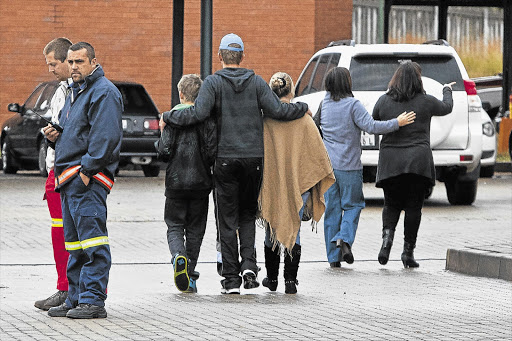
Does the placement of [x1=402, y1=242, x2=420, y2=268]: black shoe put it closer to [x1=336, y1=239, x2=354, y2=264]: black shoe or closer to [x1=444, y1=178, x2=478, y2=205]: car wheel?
[x1=336, y1=239, x2=354, y2=264]: black shoe

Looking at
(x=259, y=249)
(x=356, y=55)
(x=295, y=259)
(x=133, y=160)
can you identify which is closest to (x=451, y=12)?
(x=133, y=160)

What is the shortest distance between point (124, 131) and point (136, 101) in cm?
81

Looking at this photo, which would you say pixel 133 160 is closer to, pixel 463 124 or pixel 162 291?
pixel 463 124

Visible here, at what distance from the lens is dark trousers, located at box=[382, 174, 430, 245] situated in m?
11.3

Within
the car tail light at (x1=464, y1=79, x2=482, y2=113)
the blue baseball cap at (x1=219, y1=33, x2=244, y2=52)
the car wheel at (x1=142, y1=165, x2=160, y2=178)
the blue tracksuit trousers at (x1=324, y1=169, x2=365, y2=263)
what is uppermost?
the blue baseball cap at (x1=219, y1=33, x2=244, y2=52)

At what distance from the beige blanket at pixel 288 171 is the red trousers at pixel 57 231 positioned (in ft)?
4.99

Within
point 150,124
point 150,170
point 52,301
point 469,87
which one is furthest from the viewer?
point 150,170

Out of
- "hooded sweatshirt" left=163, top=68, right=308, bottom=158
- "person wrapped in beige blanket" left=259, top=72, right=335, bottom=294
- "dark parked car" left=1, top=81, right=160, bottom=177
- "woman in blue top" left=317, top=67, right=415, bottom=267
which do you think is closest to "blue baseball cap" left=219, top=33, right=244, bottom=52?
"hooded sweatshirt" left=163, top=68, right=308, bottom=158

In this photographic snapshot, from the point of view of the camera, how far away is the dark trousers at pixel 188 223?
31.7 feet

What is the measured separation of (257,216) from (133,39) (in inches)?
696

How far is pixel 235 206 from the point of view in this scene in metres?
9.39

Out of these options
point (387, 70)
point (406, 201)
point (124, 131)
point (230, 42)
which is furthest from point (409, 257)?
point (124, 131)

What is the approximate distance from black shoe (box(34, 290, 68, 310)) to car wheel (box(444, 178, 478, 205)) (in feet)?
30.4

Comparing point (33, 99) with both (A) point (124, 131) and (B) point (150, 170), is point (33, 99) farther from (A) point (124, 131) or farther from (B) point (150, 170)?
(B) point (150, 170)
